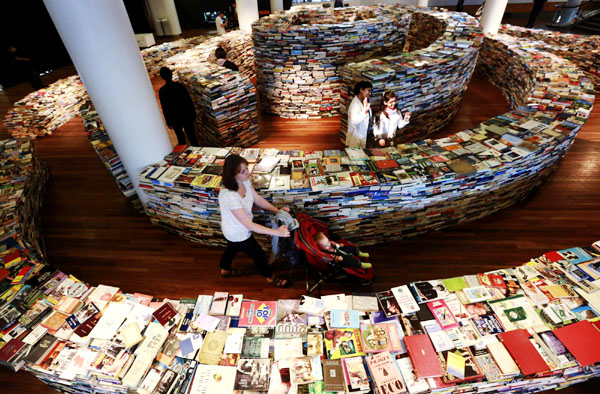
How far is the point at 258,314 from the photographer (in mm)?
2316

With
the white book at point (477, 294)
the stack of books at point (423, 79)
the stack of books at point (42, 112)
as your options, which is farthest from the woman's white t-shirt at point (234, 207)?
the stack of books at point (42, 112)

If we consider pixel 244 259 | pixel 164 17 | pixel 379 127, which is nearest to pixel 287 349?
pixel 244 259

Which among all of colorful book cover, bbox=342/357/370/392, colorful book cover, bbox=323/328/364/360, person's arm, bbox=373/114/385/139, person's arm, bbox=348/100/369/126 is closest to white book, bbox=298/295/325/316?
colorful book cover, bbox=323/328/364/360

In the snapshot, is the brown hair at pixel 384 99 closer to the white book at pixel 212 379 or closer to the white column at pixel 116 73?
the white column at pixel 116 73

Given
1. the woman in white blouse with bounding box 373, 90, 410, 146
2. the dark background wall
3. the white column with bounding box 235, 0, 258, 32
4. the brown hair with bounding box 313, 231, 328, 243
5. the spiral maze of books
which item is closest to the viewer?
the spiral maze of books

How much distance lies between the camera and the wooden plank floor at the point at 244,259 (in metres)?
3.29

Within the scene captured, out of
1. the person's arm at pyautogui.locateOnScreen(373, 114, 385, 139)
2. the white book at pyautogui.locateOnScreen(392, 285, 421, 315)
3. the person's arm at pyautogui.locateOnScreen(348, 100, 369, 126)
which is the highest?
the person's arm at pyautogui.locateOnScreen(348, 100, 369, 126)

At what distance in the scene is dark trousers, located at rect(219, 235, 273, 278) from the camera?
288 centimetres

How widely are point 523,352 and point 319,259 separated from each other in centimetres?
164

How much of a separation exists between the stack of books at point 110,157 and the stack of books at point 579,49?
8.39 metres

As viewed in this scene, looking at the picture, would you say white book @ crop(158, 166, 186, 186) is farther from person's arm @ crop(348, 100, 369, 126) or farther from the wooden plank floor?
person's arm @ crop(348, 100, 369, 126)

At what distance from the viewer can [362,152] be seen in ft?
11.7

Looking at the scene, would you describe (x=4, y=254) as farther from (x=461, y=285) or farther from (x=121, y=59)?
(x=461, y=285)

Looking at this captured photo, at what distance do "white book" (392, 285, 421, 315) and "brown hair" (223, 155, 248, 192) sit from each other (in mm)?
1550
